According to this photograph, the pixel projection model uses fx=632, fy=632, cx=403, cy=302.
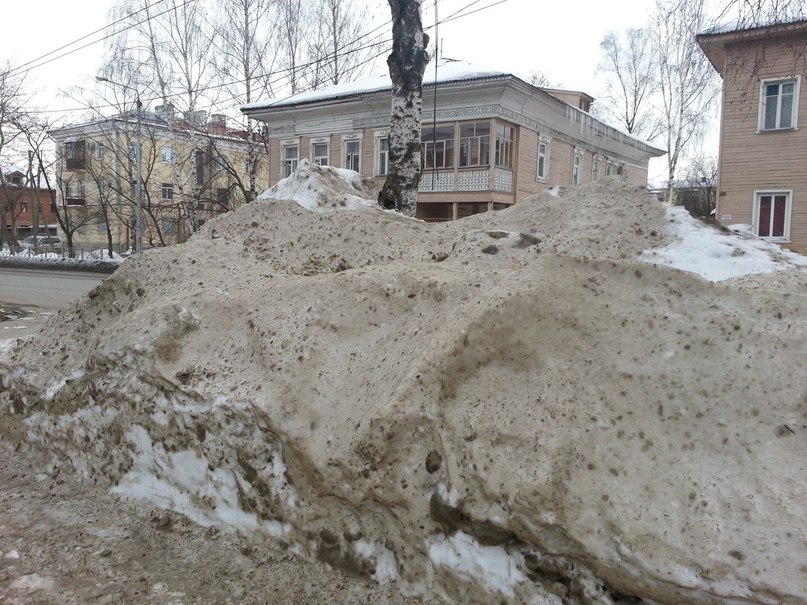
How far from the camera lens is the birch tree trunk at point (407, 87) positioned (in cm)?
745

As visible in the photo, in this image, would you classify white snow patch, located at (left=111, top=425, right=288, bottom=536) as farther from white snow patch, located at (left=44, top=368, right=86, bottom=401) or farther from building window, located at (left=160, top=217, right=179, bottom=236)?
building window, located at (left=160, top=217, right=179, bottom=236)

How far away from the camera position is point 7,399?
3.99 m

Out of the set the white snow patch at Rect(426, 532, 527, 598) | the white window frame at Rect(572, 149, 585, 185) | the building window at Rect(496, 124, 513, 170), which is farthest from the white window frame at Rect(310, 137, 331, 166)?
the white snow patch at Rect(426, 532, 527, 598)

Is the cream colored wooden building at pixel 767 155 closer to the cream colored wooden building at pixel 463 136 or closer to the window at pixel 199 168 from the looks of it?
the cream colored wooden building at pixel 463 136

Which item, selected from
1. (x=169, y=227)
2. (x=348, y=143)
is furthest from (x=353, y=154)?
(x=169, y=227)

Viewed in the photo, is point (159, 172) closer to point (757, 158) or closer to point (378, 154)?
point (378, 154)

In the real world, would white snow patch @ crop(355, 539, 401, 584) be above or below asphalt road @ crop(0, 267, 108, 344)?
below

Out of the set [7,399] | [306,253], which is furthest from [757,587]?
[7,399]

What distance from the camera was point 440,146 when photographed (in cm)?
2134

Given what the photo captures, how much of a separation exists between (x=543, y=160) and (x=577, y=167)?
315 centimetres

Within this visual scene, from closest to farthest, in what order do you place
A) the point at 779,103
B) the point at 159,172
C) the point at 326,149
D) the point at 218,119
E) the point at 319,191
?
the point at 319,191 < the point at 779,103 < the point at 218,119 < the point at 326,149 < the point at 159,172

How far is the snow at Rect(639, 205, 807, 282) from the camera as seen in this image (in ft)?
9.34

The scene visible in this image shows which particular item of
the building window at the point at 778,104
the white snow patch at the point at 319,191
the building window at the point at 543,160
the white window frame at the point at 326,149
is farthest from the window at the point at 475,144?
the white snow patch at the point at 319,191

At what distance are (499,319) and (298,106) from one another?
22883 millimetres
